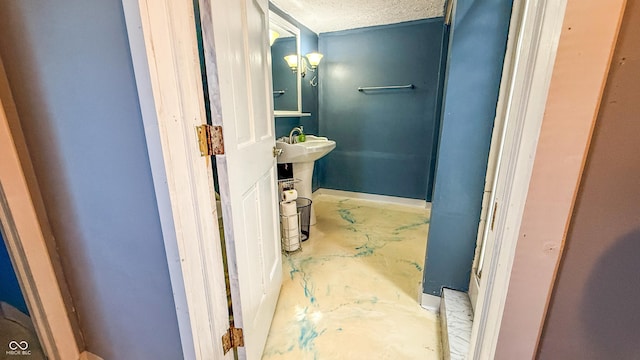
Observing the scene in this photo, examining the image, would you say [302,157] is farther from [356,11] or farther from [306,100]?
[356,11]

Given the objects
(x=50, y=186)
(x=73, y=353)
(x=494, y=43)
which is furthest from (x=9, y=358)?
(x=494, y=43)

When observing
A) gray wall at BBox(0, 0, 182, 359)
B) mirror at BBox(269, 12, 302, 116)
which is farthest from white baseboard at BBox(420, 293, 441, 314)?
mirror at BBox(269, 12, 302, 116)

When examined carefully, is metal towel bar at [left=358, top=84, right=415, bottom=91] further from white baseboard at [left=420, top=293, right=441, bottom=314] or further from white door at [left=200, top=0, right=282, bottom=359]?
white baseboard at [left=420, top=293, right=441, bottom=314]

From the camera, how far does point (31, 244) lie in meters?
0.92

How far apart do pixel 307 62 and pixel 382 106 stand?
1064 millimetres

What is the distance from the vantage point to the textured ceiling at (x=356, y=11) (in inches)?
88.3

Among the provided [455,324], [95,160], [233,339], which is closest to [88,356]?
[233,339]

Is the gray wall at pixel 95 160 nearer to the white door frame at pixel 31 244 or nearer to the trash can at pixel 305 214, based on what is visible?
the white door frame at pixel 31 244

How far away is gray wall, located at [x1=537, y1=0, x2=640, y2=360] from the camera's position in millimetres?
403

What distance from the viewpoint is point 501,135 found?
114cm

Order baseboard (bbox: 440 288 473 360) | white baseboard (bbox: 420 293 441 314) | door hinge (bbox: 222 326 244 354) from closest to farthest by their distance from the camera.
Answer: door hinge (bbox: 222 326 244 354) < baseboard (bbox: 440 288 473 360) < white baseboard (bbox: 420 293 441 314)

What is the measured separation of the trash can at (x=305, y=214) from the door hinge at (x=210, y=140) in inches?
60.3

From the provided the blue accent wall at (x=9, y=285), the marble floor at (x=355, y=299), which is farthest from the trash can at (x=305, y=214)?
the blue accent wall at (x=9, y=285)

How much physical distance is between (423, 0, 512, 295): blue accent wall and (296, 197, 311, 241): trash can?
1164 millimetres
